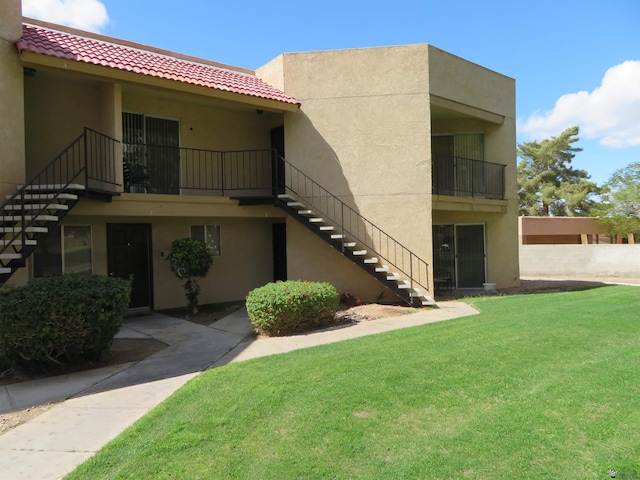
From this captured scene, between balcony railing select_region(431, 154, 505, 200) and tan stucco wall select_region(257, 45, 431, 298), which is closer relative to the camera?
tan stucco wall select_region(257, 45, 431, 298)

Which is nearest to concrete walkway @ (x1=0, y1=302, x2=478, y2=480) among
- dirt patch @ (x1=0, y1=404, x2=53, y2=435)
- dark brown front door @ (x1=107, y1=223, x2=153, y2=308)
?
dirt patch @ (x1=0, y1=404, x2=53, y2=435)

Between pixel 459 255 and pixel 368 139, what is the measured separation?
18.1 ft

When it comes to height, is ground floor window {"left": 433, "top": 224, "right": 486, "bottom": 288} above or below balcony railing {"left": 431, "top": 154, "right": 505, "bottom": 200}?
below

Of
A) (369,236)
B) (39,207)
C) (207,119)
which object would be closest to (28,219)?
(39,207)

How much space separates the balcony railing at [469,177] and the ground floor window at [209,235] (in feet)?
23.8

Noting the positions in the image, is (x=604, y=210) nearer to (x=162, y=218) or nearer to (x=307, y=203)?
(x=307, y=203)

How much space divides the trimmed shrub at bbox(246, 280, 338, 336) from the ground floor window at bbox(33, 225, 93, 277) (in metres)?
5.02

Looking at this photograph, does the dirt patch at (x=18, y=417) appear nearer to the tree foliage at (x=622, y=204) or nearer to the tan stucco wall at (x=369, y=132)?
the tan stucco wall at (x=369, y=132)

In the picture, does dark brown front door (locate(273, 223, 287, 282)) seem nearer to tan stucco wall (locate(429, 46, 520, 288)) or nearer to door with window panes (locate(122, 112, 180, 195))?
door with window panes (locate(122, 112, 180, 195))

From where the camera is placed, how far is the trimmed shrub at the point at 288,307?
8.19 metres

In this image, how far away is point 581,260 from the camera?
19031mm

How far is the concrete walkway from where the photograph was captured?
150 inches

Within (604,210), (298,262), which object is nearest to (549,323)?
(298,262)

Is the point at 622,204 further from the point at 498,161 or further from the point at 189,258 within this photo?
the point at 189,258
